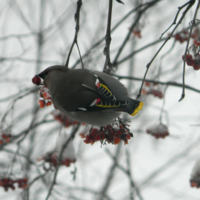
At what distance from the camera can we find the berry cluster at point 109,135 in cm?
262

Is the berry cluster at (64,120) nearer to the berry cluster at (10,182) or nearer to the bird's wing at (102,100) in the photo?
the berry cluster at (10,182)

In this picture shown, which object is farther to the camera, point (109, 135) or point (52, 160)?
point (52, 160)

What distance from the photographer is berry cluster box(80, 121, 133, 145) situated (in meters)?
2.62

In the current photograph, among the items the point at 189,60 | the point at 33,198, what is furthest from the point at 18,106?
the point at 189,60

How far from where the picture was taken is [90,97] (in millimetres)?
2531

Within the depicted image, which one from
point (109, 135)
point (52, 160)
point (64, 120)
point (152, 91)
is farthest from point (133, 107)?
point (152, 91)

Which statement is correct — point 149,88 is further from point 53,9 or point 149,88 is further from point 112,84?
point 53,9

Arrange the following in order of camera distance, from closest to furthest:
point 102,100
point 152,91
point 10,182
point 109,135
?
1. point 102,100
2. point 109,135
3. point 10,182
4. point 152,91

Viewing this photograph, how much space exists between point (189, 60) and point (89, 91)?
889 millimetres

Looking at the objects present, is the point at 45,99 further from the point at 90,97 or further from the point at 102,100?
the point at 102,100

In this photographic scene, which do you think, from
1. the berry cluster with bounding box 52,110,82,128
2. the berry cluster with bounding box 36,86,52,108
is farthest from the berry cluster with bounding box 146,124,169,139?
the berry cluster with bounding box 36,86,52,108

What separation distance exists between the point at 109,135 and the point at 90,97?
0.38m

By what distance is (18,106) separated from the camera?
325 inches

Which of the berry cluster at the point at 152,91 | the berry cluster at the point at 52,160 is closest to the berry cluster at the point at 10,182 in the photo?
the berry cluster at the point at 52,160
